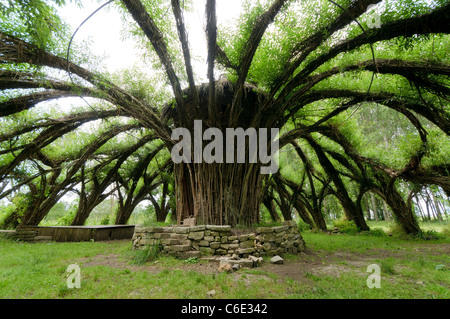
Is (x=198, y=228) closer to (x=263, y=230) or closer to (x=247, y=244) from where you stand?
(x=247, y=244)

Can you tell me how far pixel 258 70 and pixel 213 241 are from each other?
405 cm

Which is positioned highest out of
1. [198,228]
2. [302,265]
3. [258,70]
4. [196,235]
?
[258,70]

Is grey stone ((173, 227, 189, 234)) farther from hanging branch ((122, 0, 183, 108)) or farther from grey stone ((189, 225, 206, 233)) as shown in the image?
hanging branch ((122, 0, 183, 108))

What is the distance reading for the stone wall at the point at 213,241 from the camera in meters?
4.16

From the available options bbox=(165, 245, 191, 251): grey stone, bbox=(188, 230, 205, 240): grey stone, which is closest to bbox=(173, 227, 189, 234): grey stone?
bbox=(188, 230, 205, 240): grey stone

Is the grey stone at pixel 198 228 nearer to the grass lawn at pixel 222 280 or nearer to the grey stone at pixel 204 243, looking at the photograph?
the grey stone at pixel 204 243

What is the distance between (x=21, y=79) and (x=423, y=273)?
340 inches

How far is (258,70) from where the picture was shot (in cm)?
464

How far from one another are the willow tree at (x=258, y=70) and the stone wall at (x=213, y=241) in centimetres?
54

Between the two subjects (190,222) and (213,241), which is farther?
(190,222)

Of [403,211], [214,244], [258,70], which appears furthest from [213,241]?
[403,211]

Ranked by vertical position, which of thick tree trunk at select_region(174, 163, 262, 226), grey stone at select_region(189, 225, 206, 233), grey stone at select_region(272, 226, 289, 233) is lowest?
grey stone at select_region(272, 226, 289, 233)

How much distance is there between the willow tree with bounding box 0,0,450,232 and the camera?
3.32 meters

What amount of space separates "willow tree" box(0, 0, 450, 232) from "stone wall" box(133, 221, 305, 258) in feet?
1.76
